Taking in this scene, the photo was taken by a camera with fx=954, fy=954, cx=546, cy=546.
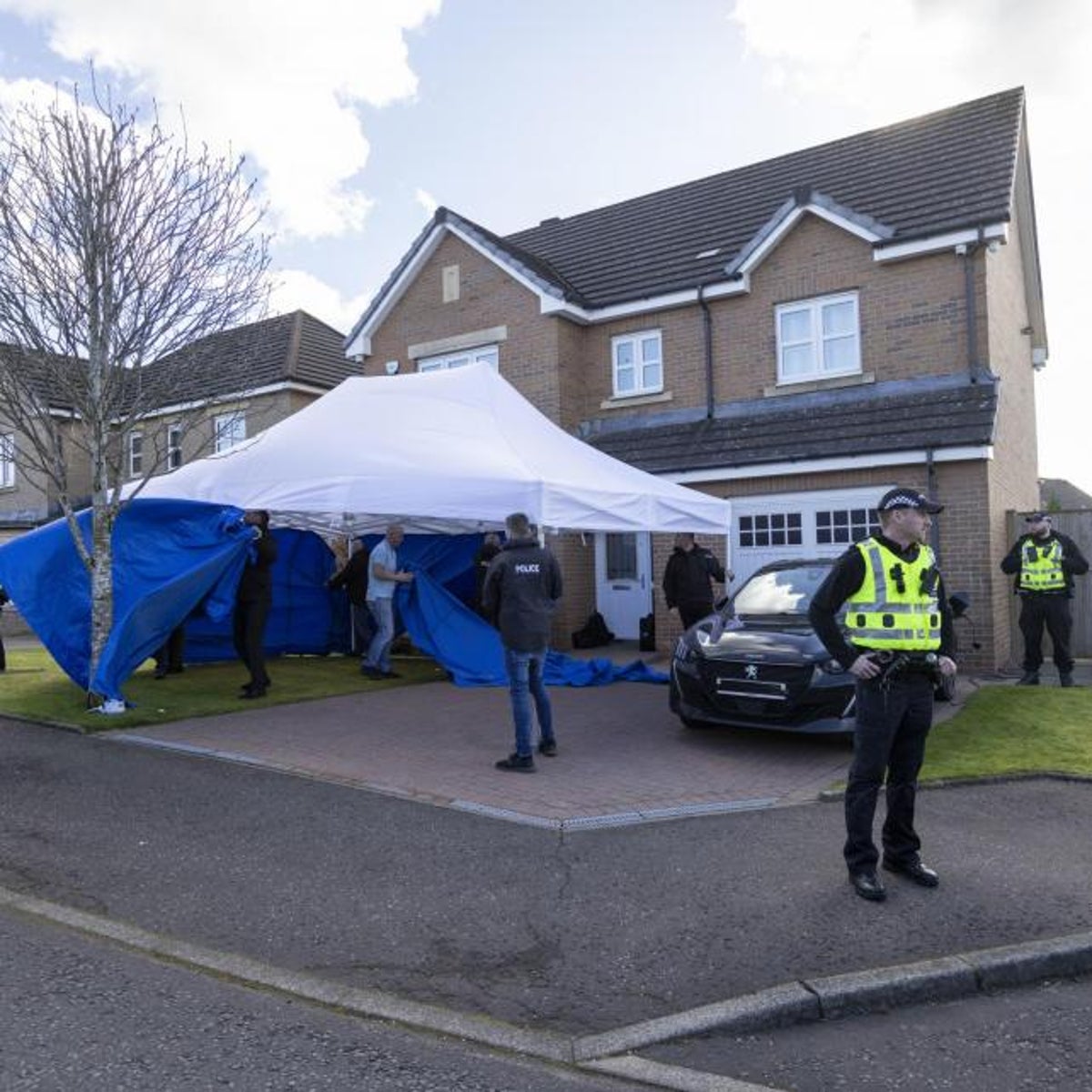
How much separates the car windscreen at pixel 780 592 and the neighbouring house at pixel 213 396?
526cm

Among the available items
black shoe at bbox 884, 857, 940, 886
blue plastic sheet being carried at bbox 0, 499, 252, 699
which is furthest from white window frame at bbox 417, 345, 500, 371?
black shoe at bbox 884, 857, 940, 886

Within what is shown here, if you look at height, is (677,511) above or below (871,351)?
below

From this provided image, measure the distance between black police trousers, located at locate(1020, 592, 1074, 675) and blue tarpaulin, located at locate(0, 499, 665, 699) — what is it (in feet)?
13.4

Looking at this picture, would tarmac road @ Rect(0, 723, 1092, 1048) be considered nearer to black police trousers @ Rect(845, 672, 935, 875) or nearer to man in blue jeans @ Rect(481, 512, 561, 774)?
black police trousers @ Rect(845, 672, 935, 875)

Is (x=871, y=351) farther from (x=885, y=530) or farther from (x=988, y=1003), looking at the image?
(x=988, y=1003)

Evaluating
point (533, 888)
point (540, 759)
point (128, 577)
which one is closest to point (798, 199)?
point (540, 759)

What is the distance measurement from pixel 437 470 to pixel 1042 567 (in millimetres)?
6615

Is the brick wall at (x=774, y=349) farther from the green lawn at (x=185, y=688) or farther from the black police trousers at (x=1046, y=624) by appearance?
the green lawn at (x=185, y=688)

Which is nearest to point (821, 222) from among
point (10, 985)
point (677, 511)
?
point (677, 511)

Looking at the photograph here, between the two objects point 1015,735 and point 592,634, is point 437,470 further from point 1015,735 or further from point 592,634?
point 592,634

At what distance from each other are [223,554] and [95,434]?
5.63 ft

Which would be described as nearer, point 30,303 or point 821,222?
point 30,303

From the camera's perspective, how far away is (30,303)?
27.8 ft

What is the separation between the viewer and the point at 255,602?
991cm
